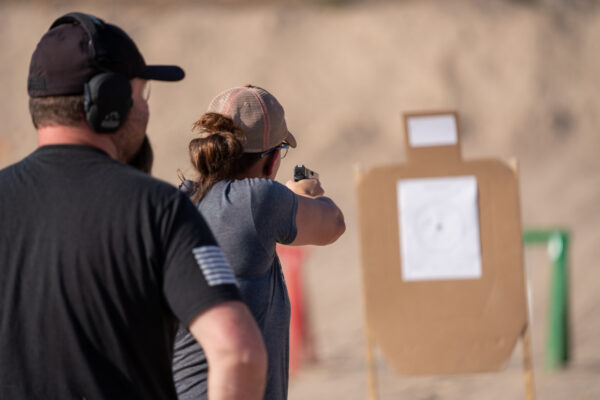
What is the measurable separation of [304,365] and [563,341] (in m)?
2.08

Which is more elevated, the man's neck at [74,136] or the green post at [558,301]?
the man's neck at [74,136]

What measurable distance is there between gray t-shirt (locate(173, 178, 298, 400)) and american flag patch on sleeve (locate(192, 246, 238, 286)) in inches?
17.9

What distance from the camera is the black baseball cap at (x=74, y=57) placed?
136 cm

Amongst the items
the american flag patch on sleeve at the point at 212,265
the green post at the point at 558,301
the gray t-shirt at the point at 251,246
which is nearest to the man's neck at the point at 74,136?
the american flag patch on sleeve at the point at 212,265

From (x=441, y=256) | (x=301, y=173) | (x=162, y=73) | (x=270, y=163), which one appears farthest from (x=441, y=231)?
(x=162, y=73)

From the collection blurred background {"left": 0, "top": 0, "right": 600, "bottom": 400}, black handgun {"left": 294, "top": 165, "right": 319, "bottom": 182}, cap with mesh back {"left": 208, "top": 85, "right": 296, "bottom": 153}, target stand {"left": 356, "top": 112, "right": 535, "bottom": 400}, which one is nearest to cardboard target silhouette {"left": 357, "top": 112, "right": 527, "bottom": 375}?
target stand {"left": 356, "top": 112, "right": 535, "bottom": 400}

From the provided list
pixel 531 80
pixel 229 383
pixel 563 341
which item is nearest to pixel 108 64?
pixel 229 383

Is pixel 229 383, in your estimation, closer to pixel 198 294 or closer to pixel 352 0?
pixel 198 294

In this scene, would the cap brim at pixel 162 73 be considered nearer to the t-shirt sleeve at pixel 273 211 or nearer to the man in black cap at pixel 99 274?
the man in black cap at pixel 99 274

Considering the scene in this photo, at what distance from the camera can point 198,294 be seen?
50.2 inches

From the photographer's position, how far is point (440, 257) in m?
3.88

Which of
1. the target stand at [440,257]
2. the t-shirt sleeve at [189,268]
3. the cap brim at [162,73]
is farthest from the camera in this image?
the target stand at [440,257]

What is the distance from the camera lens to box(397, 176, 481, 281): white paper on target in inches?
152

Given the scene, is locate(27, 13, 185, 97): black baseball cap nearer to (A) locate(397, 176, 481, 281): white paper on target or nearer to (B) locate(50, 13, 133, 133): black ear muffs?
(B) locate(50, 13, 133, 133): black ear muffs
